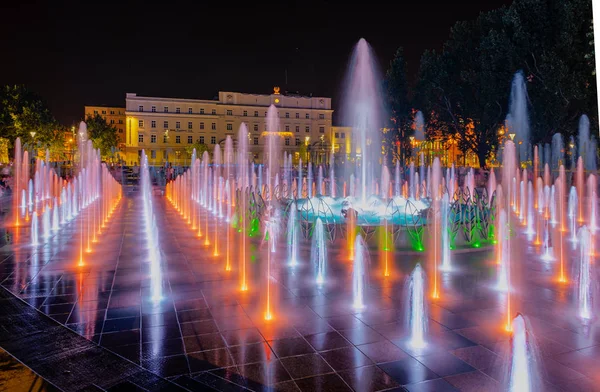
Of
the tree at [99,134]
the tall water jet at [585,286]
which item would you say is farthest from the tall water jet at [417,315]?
the tree at [99,134]

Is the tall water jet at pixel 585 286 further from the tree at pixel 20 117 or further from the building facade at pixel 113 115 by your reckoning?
the building facade at pixel 113 115

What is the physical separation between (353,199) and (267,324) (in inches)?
404

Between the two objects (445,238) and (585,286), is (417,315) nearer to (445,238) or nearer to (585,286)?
(585,286)

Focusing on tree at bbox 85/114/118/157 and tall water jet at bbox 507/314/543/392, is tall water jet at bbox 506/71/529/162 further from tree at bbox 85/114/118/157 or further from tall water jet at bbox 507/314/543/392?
tree at bbox 85/114/118/157

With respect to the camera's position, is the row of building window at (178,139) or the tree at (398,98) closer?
the tree at (398,98)

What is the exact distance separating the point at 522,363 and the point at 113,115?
108660mm

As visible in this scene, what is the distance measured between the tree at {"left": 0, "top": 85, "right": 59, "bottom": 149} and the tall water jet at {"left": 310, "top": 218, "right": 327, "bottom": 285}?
35805mm

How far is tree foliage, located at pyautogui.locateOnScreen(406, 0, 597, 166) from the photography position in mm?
23734

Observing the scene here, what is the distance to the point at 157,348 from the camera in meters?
4.65

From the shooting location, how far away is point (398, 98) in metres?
36.8

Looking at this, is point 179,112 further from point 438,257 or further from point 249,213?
point 438,257

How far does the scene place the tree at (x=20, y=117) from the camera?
38500 mm

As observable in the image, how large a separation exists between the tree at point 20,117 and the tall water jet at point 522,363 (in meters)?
41.8

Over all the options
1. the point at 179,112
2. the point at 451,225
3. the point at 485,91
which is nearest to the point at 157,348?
the point at 451,225
